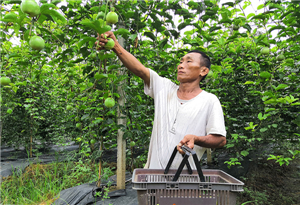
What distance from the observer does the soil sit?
2436mm

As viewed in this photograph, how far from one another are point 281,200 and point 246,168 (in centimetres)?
54

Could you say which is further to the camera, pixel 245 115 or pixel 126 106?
pixel 245 115

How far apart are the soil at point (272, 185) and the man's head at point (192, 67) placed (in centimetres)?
166

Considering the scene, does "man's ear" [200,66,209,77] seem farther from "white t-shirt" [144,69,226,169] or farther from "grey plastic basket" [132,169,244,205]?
"grey plastic basket" [132,169,244,205]

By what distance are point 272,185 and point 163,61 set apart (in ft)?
7.67

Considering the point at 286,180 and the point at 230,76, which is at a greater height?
the point at 230,76

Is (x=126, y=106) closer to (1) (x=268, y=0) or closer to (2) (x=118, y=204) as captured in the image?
(2) (x=118, y=204)

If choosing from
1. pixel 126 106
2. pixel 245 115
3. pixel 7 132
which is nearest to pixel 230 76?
pixel 245 115

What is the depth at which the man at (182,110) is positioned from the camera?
4.16 ft

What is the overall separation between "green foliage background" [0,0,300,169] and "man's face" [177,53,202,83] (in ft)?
1.12

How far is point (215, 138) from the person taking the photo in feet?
3.90

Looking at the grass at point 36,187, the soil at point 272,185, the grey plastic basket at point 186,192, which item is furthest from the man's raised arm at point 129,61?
the soil at point 272,185

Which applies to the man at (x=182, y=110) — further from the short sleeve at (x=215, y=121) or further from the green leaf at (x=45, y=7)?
the green leaf at (x=45, y=7)

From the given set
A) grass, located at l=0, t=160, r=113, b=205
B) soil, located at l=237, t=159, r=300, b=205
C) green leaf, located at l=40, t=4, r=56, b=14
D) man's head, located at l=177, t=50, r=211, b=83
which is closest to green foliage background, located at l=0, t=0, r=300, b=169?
green leaf, located at l=40, t=4, r=56, b=14
